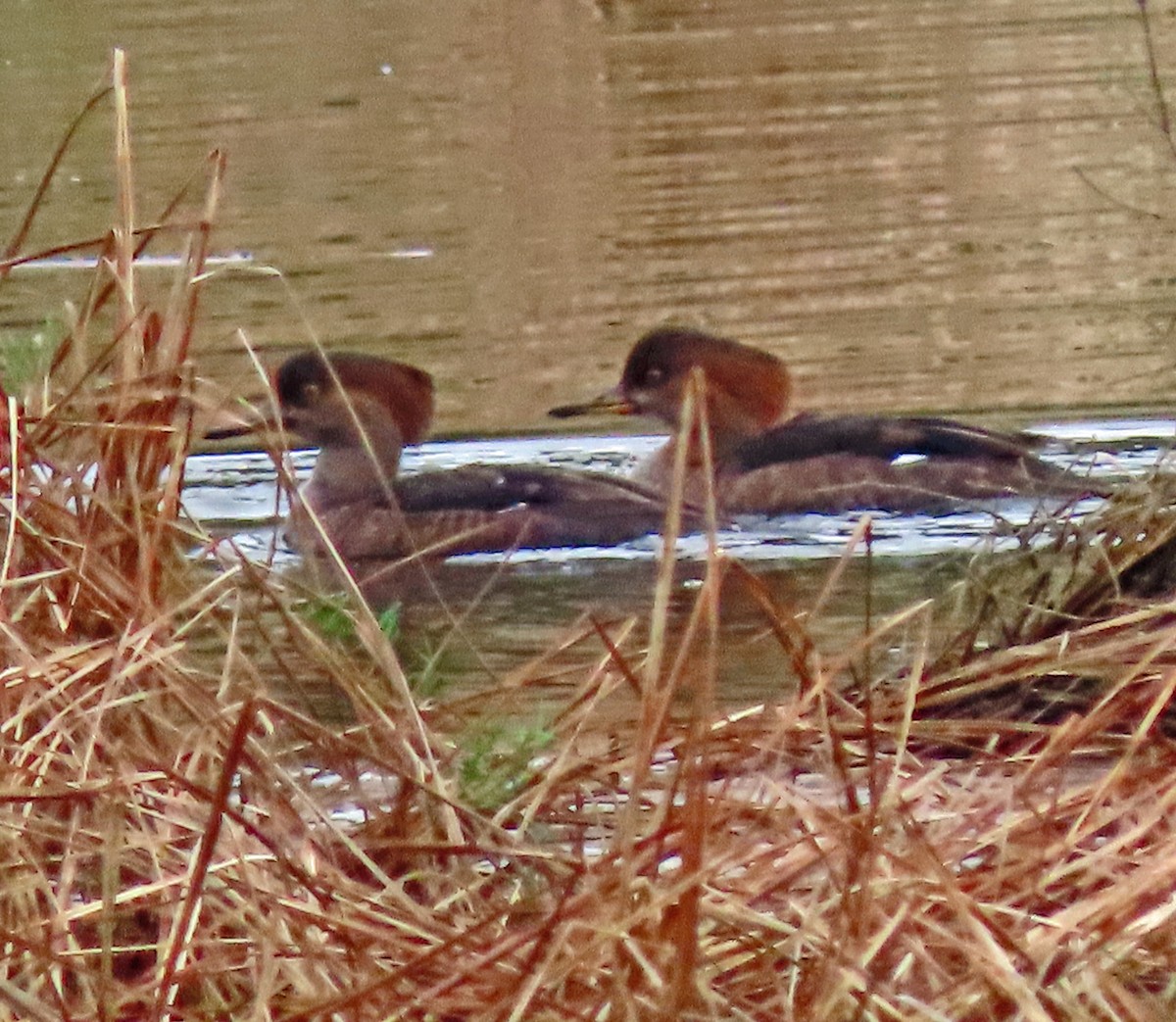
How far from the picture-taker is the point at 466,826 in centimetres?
189

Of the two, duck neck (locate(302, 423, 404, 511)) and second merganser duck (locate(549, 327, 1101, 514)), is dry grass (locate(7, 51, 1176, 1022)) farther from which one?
duck neck (locate(302, 423, 404, 511))

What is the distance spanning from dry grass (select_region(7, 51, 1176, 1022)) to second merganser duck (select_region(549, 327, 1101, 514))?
2.35 metres

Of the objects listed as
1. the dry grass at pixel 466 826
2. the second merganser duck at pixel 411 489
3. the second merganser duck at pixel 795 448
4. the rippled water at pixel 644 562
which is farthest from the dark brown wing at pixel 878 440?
the dry grass at pixel 466 826

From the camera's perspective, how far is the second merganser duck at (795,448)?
187 inches

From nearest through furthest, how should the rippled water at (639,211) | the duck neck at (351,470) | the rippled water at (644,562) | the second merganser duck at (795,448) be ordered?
1. the rippled water at (644,562)
2. the second merganser duck at (795,448)
3. the rippled water at (639,211)
4. the duck neck at (351,470)

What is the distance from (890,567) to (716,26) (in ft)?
30.1

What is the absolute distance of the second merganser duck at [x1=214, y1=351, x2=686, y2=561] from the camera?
456 centimetres

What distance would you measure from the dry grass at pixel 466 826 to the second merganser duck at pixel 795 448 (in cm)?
235

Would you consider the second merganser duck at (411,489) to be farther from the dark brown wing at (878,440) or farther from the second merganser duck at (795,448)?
the dark brown wing at (878,440)

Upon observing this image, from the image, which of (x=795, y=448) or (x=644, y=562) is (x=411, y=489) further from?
(x=795, y=448)

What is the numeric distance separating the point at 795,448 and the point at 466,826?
130 inches

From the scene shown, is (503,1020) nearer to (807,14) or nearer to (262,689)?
(262,689)

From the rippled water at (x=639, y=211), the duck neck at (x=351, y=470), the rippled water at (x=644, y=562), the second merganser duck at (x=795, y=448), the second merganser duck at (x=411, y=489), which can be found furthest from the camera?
the duck neck at (x=351, y=470)

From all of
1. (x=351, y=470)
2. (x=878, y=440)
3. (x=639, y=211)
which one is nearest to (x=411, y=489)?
(x=351, y=470)
